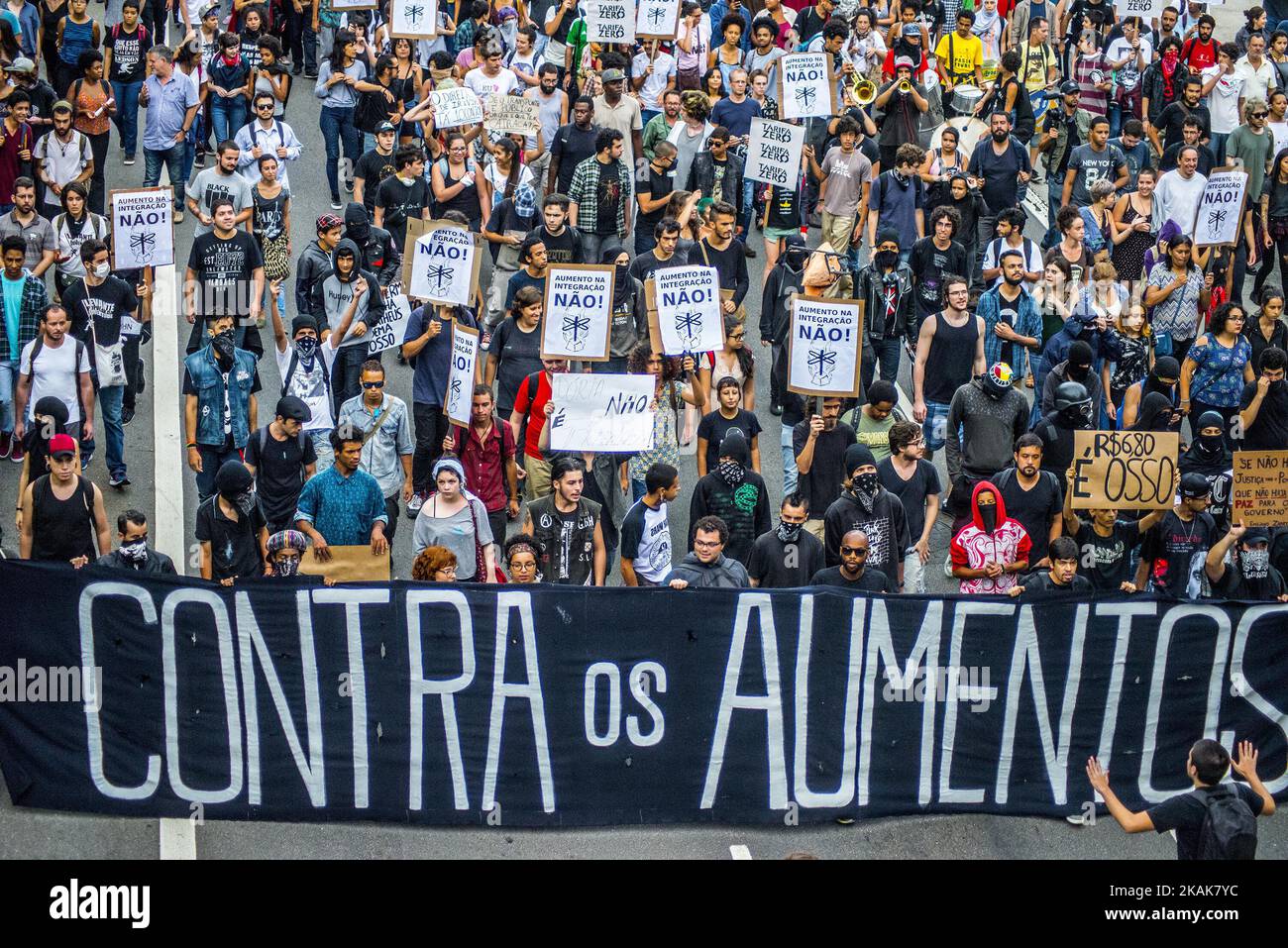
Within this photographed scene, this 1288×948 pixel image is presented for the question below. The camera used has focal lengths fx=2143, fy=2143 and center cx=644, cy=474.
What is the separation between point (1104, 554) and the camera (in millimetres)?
14133

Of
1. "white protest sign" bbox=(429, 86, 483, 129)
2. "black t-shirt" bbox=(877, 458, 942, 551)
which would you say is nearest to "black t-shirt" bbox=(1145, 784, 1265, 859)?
"black t-shirt" bbox=(877, 458, 942, 551)

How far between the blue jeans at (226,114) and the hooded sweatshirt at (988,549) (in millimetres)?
9312

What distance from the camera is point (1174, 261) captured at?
57.9 ft

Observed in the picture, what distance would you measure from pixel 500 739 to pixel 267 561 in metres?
2.11

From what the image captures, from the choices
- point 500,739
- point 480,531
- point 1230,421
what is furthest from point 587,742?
point 1230,421

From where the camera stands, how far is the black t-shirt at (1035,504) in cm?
1402

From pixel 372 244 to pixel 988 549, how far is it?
19.9ft

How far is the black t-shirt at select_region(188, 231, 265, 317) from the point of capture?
52.0 feet

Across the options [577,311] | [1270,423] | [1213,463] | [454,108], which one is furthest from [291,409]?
[1270,423]

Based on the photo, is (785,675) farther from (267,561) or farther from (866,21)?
(866,21)

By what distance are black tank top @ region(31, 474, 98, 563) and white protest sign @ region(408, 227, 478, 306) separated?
3.41 meters

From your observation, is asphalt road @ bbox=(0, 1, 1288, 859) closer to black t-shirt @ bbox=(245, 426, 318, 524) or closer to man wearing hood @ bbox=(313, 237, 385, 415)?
black t-shirt @ bbox=(245, 426, 318, 524)

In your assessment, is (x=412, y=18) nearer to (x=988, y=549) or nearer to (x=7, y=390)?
(x=7, y=390)

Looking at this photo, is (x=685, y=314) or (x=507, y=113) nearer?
(x=685, y=314)
